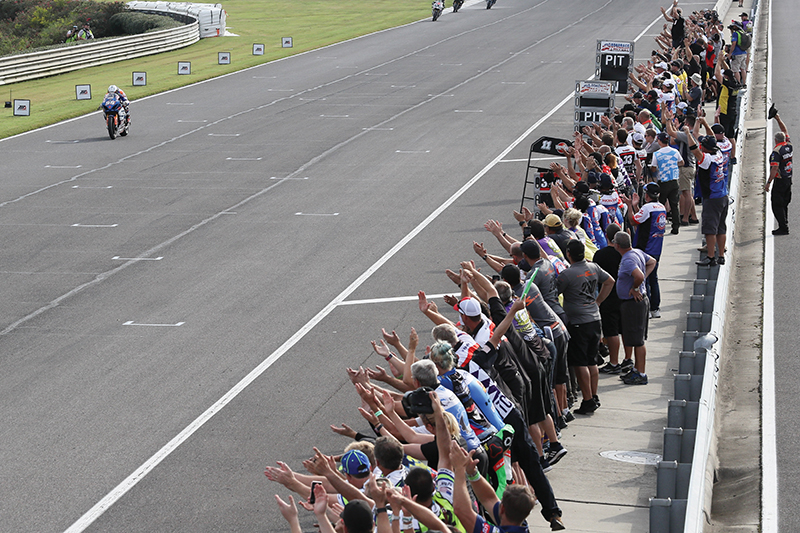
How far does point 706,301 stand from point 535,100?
2399 centimetres

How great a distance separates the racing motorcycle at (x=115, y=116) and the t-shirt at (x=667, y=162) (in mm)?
18529

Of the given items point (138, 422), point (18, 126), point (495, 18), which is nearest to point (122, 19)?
point (495, 18)

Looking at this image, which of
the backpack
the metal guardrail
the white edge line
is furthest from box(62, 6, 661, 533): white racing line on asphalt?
the metal guardrail

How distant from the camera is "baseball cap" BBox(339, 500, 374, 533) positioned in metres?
5.22

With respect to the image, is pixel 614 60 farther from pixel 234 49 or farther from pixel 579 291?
pixel 234 49

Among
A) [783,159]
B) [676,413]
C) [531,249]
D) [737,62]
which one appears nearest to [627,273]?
[531,249]

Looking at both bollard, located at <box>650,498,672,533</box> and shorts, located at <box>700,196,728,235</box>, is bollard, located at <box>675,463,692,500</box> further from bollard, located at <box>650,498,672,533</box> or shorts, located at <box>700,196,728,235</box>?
shorts, located at <box>700,196,728,235</box>

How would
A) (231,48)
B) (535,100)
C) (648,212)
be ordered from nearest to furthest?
(648,212)
(535,100)
(231,48)

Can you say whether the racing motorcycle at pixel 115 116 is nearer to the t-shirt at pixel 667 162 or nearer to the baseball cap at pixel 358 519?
the t-shirt at pixel 667 162

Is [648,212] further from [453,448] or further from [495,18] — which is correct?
[495,18]

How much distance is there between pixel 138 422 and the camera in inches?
454

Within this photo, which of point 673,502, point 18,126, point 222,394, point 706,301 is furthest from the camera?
point 18,126

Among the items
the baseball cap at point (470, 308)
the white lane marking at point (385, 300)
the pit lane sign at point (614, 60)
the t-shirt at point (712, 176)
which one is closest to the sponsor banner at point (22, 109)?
the pit lane sign at point (614, 60)

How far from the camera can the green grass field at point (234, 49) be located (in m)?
38.6
